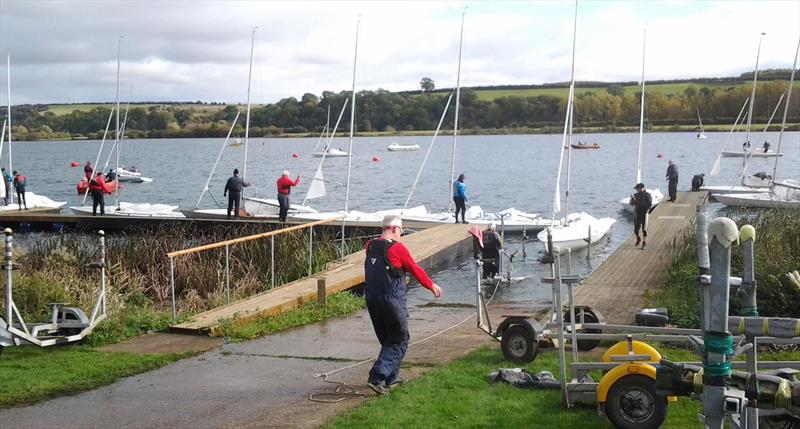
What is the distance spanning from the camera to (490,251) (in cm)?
1969

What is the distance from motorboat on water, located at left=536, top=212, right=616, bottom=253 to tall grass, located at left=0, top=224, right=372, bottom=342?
318 inches

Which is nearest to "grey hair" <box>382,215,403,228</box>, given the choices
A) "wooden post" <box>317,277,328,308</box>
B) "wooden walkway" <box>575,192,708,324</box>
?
"wooden walkway" <box>575,192,708,324</box>

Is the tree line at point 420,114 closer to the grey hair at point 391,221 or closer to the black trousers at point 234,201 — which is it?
the black trousers at point 234,201

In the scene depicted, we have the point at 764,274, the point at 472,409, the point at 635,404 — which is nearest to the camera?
the point at 635,404

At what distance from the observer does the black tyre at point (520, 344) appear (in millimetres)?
9992

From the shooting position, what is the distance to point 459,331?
1267 centimetres

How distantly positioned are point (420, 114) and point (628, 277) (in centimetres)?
12050

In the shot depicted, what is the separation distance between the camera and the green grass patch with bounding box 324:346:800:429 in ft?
25.5

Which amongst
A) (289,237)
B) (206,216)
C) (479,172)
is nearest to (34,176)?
(479,172)

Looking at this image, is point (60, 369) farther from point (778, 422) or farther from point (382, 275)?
point (778, 422)

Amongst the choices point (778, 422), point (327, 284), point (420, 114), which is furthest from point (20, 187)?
point (420, 114)

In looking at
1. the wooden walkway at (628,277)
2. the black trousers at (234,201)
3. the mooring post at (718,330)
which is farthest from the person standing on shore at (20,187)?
A: the mooring post at (718,330)

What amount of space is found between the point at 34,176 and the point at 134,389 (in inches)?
3349

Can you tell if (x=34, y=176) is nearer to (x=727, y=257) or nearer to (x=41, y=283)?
(x=41, y=283)
